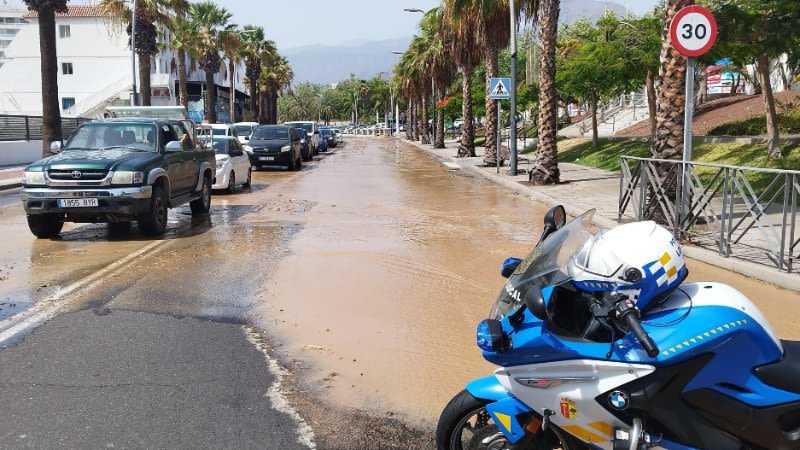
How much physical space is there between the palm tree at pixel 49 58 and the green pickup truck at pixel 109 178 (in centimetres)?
1529

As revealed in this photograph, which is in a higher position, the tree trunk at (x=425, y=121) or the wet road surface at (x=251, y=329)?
the tree trunk at (x=425, y=121)

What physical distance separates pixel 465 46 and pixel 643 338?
31.2m

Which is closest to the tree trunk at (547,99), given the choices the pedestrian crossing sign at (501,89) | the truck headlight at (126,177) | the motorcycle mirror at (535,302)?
the pedestrian crossing sign at (501,89)

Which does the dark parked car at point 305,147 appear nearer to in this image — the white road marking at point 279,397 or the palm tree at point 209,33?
the palm tree at point 209,33

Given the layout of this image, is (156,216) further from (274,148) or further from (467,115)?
(467,115)

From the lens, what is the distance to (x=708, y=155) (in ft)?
70.1

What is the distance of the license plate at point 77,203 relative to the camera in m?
10.9

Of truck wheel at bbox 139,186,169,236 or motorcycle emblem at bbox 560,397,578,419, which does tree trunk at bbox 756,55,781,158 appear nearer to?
truck wheel at bbox 139,186,169,236

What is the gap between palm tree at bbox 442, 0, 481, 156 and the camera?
2859 centimetres

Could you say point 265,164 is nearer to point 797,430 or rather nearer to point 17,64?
point 797,430

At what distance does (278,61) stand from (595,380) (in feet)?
262

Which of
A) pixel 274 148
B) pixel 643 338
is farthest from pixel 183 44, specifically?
pixel 643 338

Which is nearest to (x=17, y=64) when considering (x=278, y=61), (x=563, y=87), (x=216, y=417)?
(x=278, y=61)

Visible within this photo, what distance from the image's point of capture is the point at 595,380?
3.16m
